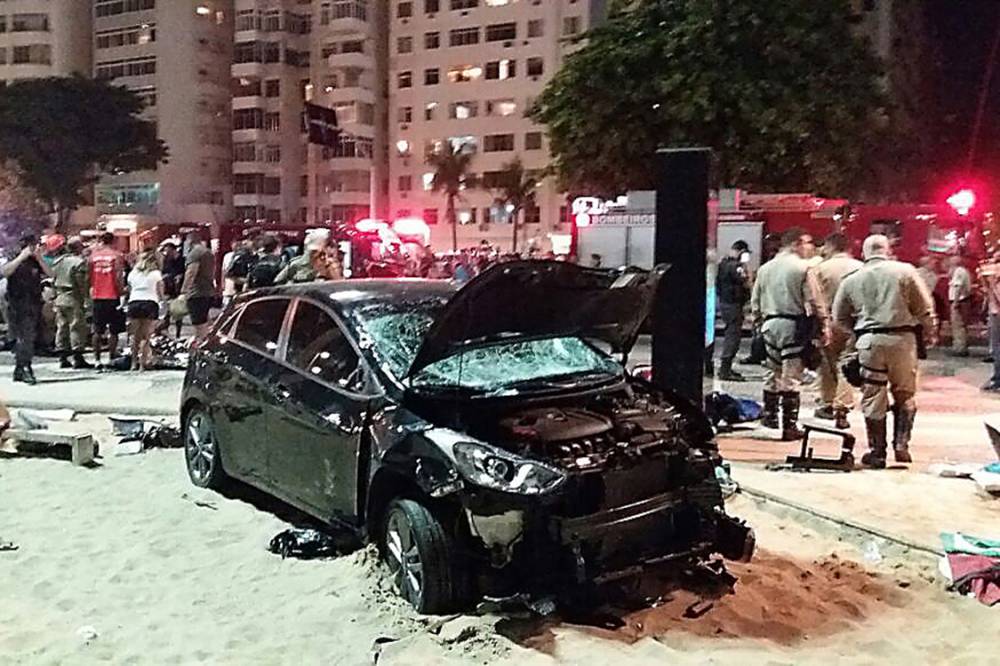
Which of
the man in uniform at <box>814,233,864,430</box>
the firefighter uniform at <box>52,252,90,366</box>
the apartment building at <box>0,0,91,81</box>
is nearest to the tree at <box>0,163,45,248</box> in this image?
the apartment building at <box>0,0,91,81</box>

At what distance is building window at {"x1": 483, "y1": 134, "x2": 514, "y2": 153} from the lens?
5938cm

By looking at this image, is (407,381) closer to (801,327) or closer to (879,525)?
(879,525)

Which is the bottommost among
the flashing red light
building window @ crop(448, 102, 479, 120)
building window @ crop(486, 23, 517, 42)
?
the flashing red light

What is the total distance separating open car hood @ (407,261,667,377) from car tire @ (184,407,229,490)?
8.85 ft

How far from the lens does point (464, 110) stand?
6119cm

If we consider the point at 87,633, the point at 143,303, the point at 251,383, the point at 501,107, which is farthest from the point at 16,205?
the point at 87,633

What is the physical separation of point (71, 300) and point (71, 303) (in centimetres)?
7

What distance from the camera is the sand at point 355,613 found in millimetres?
4934

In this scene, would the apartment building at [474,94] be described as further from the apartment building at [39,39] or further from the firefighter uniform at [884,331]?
the firefighter uniform at [884,331]

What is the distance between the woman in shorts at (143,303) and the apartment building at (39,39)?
60894 millimetres

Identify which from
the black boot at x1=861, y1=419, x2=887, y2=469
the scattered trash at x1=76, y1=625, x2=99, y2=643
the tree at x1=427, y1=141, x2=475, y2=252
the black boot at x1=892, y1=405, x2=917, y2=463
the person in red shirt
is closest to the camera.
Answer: the scattered trash at x1=76, y1=625, x2=99, y2=643

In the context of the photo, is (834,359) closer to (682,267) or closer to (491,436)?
(682,267)

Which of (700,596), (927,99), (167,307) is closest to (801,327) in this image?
(700,596)

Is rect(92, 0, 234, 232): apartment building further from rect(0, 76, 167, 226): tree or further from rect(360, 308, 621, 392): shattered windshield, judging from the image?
rect(360, 308, 621, 392): shattered windshield
